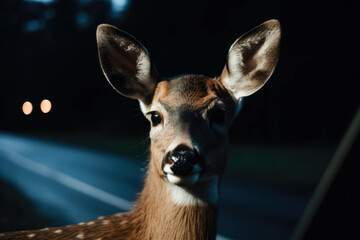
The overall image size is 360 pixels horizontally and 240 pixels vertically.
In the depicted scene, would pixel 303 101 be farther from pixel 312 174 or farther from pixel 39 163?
pixel 39 163

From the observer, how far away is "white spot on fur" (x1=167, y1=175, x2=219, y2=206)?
3.96 feet

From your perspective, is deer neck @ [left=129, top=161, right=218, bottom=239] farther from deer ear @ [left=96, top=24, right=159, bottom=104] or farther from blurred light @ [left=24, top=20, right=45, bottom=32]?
blurred light @ [left=24, top=20, right=45, bottom=32]

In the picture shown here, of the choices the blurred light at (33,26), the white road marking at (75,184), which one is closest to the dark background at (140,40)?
the blurred light at (33,26)

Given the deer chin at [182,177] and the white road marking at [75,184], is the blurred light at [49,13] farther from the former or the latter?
the white road marking at [75,184]

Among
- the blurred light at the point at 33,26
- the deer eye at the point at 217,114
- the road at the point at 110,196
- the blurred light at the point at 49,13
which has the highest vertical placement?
the blurred light at the point at 49,13

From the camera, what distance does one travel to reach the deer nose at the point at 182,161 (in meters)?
0.96

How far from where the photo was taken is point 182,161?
38.2 inches

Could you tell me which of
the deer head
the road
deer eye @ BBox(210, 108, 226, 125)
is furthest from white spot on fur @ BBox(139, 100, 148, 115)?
the road

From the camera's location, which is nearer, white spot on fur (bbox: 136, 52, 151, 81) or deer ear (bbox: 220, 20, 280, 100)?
deer ear (bbox: 220, 20, 280, 100)

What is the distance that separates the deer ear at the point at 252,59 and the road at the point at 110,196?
837 millimetres

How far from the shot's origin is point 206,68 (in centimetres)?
180

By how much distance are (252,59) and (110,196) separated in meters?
6.26

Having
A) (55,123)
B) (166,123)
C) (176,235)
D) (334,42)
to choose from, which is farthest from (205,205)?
(334,42)

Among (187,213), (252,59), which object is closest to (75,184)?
(187,213)
